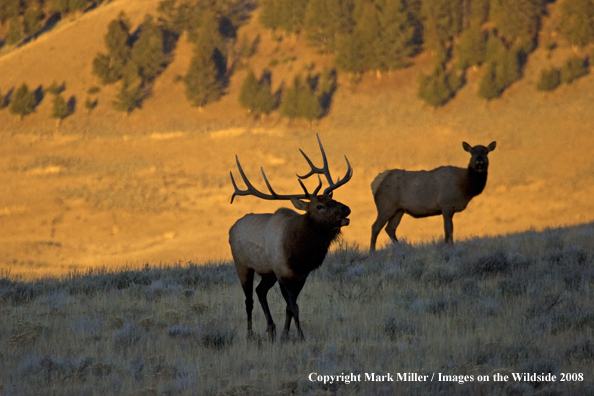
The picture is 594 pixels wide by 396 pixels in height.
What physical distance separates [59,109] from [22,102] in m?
3.04

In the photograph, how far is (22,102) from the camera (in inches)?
1921

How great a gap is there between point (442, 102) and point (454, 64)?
15.4 ft

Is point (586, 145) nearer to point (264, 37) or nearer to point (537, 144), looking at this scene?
point (537, 144)

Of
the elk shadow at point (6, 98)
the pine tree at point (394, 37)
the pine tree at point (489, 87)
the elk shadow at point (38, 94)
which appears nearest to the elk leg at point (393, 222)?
the pine tree at point (489, 87)

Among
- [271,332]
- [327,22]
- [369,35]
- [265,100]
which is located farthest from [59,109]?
[271,332]

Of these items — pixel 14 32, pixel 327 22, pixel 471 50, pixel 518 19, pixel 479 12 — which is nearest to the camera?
pixel 471 50

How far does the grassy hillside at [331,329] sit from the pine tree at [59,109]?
3873 centimetres

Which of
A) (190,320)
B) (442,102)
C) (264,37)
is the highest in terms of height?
(264,37)

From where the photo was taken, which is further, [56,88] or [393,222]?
[56,88]

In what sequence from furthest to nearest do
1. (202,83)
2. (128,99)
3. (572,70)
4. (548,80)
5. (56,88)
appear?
(56,88) → (202,83) → (128,99) → (572,70) → (548,80)

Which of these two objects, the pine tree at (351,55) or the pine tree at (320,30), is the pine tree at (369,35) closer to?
the pine tree at (351,55)

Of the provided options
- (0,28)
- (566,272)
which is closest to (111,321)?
(566,272)

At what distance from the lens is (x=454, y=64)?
4966 cm

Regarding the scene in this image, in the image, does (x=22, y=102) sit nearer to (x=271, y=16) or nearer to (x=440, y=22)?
(x=271, y=16)
